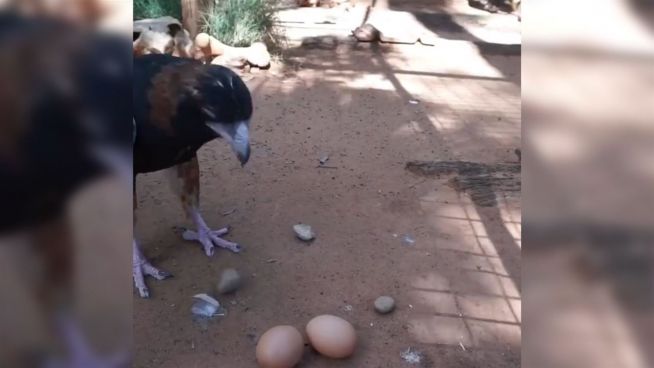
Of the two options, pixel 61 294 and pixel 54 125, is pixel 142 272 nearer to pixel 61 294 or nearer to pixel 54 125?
pixel 61 294

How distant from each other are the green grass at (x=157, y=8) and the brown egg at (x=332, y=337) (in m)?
4.32

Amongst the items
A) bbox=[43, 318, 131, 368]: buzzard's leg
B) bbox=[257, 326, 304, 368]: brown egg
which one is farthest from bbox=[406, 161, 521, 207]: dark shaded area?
bbox=[43, 318, 131, 368]: buzzard's leg

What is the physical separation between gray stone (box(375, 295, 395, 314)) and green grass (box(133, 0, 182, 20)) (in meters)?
4.17

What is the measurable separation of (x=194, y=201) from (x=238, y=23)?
353 centimetres

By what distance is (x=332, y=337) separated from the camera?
7.30ft

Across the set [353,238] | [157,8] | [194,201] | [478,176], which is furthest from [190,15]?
[353,238]

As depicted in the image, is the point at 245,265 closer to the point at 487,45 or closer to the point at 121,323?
the point at 121,323

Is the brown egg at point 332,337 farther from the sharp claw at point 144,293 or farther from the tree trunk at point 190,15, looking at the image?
the tree trunk at point 190,15

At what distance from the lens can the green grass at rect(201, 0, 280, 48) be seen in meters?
6.02

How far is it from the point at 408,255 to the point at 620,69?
2.07m

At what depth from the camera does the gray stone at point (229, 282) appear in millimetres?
2609

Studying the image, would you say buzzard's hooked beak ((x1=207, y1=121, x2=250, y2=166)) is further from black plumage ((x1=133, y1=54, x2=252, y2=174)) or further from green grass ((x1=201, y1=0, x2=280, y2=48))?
green grass ((x1=201, y1=0, x2=280, y2=48))

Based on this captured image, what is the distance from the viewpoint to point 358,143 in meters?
4.20

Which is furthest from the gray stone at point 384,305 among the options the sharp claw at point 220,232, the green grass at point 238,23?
the green grass at point 238,23
